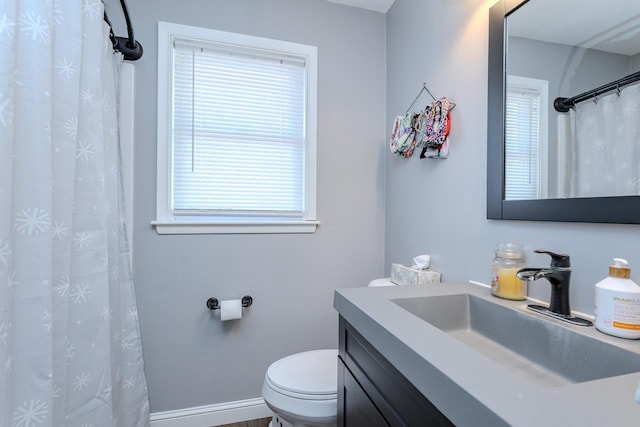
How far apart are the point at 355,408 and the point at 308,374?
0.44m

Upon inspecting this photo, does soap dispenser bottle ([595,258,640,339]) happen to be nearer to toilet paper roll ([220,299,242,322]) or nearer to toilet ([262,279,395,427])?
toilet ([262,279,395,427])

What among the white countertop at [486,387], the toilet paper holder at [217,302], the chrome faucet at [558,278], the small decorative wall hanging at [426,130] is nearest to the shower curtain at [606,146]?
the chrome faucet at [558,278]

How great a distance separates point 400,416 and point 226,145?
59.1 inches

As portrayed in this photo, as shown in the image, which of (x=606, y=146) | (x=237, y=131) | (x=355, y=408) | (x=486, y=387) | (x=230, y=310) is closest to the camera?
(x=486, y=387)

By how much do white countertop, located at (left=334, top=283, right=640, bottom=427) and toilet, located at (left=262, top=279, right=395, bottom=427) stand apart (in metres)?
0.57

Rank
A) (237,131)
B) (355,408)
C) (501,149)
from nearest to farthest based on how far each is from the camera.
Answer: (355,408) < (501,149) < (237,131)

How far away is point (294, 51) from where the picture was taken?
179 cm

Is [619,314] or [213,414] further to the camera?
[213,414]

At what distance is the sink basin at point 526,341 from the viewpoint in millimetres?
661

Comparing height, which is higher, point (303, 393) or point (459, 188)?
point (459, 188)

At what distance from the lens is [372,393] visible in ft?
2.70

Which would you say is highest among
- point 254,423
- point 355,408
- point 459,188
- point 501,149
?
point 501,149

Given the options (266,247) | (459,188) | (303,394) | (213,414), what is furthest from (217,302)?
(459,188)

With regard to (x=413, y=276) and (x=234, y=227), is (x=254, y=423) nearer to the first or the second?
(x=234, y=227)
